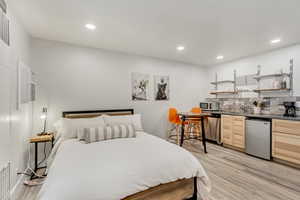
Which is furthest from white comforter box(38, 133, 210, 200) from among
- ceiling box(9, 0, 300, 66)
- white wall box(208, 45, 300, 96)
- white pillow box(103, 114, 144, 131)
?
white wall box(208, 45, 300, 96)

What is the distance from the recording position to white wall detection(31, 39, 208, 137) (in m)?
2.93

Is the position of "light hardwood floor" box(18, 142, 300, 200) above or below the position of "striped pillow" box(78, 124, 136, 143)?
below

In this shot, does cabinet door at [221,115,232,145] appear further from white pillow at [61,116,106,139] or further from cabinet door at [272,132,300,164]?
white pillow at [61,116,106,139]

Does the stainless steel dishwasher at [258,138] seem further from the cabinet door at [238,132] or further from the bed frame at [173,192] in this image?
the bed frame at [173,192]

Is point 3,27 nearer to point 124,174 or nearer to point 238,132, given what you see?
point 124,174

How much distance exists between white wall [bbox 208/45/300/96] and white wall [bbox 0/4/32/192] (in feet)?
16.5

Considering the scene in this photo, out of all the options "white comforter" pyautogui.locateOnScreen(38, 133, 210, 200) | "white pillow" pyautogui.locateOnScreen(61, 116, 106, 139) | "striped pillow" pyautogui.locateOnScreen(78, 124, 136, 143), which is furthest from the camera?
"white pillow" pyautogui.locateOnScreen(61, 116, 106, 139)

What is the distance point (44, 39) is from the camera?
2.89 m

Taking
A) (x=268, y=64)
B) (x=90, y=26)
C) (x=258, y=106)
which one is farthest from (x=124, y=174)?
(x=268, y=64)

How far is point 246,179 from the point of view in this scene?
234 cm

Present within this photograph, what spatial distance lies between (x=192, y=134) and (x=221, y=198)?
2.86 meters

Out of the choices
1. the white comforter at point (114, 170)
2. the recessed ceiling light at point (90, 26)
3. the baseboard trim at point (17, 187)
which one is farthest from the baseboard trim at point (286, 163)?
the baseboard trim at point (17, 187)

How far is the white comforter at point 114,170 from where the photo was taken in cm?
122

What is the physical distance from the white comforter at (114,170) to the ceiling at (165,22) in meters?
1.89
